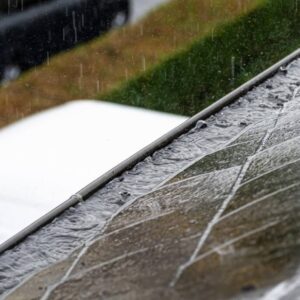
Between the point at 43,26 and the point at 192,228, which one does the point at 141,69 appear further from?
the point at 192,228

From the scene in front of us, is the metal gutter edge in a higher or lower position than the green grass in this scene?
higher

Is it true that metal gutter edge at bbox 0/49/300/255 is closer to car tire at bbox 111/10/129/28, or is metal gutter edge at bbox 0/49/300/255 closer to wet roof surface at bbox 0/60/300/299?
wet roof surface at bbox 0/60/300/299

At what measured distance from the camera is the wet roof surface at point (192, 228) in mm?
1955

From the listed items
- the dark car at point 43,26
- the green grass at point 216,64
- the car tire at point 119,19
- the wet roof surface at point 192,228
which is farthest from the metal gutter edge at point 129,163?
the car tire at point 119,19

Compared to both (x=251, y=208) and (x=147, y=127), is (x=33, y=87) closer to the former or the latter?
(x=147, y=127)

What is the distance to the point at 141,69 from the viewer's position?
1044cm

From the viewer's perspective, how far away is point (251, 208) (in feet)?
7.77

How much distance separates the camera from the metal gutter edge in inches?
110

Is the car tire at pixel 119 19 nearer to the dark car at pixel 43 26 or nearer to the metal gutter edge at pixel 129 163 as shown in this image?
the dark car at pixel 43 26

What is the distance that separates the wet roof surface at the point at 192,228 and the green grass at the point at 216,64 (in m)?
5.61

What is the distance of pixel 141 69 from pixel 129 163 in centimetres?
729

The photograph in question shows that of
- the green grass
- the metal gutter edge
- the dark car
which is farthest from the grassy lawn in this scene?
the metal gutter edge

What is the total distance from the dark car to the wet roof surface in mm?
6523

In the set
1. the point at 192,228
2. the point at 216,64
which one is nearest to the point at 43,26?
the point at 216,64
